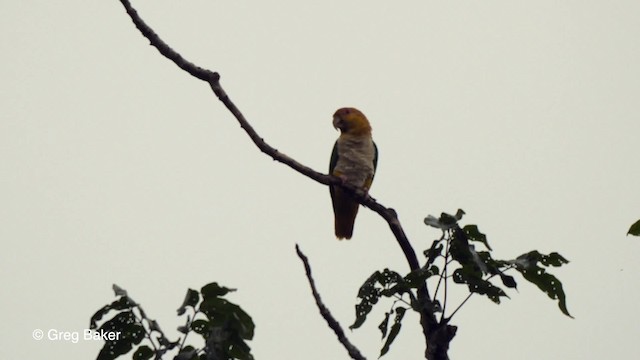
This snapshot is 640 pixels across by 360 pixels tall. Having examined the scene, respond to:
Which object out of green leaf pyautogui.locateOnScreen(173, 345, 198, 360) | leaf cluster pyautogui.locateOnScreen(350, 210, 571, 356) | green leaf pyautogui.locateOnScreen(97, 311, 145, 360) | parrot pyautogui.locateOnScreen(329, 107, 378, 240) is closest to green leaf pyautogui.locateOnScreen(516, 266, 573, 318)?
leaf cluster pyautogui.locateOnScreen(350, 210, 571, 356)

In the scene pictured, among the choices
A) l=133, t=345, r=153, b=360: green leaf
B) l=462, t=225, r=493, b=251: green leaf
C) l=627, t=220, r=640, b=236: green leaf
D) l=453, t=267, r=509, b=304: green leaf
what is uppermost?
l=462, t=225, r=493, b=251: green leaf

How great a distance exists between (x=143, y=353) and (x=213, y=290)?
403 mm

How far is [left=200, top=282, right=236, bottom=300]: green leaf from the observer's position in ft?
10.0

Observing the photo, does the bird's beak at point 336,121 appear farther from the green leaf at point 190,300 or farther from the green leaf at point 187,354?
the green leaf at point 187,354

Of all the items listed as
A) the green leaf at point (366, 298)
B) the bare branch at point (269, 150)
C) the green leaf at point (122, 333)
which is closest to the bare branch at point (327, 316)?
the green leaf at point (366, 298)

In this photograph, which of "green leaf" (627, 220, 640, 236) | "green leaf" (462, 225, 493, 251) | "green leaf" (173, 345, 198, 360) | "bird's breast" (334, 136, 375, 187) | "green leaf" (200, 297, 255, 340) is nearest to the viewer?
"green leaf" (627, 220, 640, 236)

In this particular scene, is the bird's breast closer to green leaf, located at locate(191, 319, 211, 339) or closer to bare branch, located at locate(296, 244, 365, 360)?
bare branch, located at locate(296, 244, 365, 360)

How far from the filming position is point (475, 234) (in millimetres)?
3371

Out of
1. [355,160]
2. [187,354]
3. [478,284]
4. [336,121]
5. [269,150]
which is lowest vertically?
[187,354]

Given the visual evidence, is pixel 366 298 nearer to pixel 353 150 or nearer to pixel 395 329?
pixel 395 329

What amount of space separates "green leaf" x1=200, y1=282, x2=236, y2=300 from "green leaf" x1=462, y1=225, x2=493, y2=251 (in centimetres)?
117

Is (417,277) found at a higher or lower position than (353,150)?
lower

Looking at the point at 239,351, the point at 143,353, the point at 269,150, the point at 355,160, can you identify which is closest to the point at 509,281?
the point at 239,351

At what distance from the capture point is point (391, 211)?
13.5 ft
